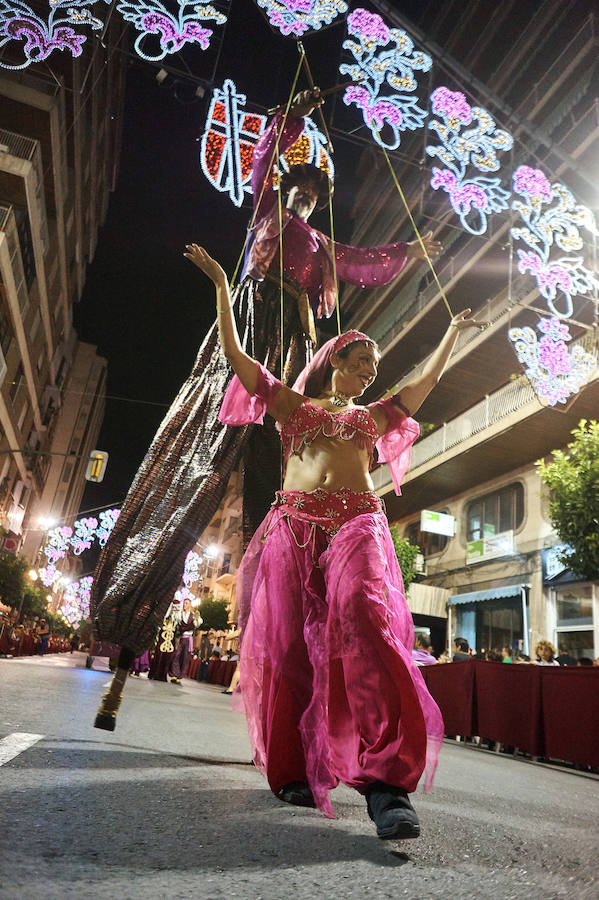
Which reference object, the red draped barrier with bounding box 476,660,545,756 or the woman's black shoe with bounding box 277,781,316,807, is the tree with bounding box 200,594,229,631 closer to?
the red draped barrier with bounding box 476,660,545,756

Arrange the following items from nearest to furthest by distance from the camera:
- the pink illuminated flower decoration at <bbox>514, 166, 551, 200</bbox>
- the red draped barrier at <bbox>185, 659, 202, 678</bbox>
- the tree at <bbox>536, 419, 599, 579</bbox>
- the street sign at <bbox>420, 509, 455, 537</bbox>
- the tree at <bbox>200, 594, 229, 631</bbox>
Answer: the tree at <bbox>536, 419, 599, 579</bbox> → the pink illuminated flower decoration at <bbox>514, 166, 551, 200</bbox> → the street sign at <bbox>420, 509, 455, 537</bbox> → the red draped barrier at <bbox>185, 659, 202, 678</bbox> → the tree at <bbox>200, 594, 229, 631</bbox>

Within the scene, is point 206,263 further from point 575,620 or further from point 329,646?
point 575,620

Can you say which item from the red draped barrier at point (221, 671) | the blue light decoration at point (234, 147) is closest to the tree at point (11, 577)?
the red draped barrier at point (221, 671)

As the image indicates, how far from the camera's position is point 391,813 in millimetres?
1662

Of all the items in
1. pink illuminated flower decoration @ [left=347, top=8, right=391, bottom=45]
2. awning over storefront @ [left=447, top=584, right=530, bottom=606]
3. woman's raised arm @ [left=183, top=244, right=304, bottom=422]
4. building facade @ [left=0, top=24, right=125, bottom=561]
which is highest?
building facade @ [left=0, top=24, right=125, bottom=561]

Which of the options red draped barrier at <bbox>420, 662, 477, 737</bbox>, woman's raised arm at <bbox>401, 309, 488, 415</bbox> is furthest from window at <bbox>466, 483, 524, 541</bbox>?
woman's raised arm at <bbox>401, 309, 488, 415</bbox>

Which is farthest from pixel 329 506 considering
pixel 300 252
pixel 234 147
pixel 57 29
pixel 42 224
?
pixel 42 224

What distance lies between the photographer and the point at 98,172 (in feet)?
123

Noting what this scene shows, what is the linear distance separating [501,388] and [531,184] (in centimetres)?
705

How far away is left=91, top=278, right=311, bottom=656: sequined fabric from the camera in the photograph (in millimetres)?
3127

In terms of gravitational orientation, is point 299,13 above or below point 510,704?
above

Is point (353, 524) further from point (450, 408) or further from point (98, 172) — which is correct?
point (98, 172)

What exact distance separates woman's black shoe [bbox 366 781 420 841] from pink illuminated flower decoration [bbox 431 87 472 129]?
11.8 meters

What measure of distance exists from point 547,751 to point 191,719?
4.27 metres
